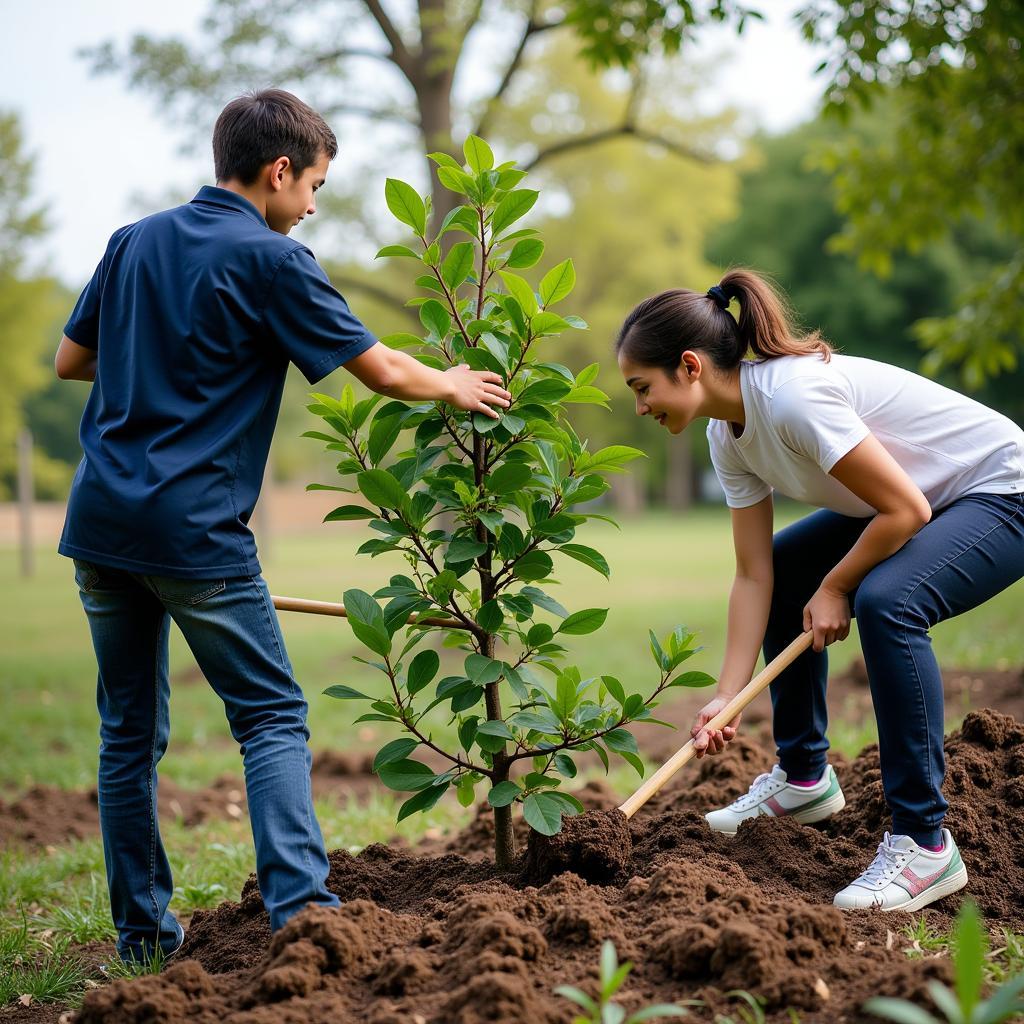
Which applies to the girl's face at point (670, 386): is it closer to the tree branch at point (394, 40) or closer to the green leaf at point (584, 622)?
the green leaf at point (584, 622)

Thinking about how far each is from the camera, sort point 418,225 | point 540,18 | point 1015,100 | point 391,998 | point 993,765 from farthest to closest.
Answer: point 540,18, point 1015,100, point 993,765, point 418,225, point 391,998

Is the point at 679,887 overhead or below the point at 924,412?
below

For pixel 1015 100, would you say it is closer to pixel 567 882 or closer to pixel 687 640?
pixel 687 640

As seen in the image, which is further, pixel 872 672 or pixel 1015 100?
pixel 1015 100

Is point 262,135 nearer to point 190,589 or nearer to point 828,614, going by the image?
point 190,589

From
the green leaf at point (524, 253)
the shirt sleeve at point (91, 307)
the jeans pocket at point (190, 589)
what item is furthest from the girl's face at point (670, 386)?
the shirt sleeve at point (91, 307)

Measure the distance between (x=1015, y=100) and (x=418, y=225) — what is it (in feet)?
20.5

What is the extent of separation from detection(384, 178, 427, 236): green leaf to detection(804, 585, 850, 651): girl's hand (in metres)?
1.53

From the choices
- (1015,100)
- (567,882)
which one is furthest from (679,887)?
(1015,100)

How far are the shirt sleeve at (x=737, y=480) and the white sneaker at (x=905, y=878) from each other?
3.62ft

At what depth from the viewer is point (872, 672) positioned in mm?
2910

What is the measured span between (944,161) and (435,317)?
6.89 m

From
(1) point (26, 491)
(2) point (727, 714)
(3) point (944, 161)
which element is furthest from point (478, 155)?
(1) point (26, 491)

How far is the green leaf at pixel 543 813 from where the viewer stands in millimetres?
2799
